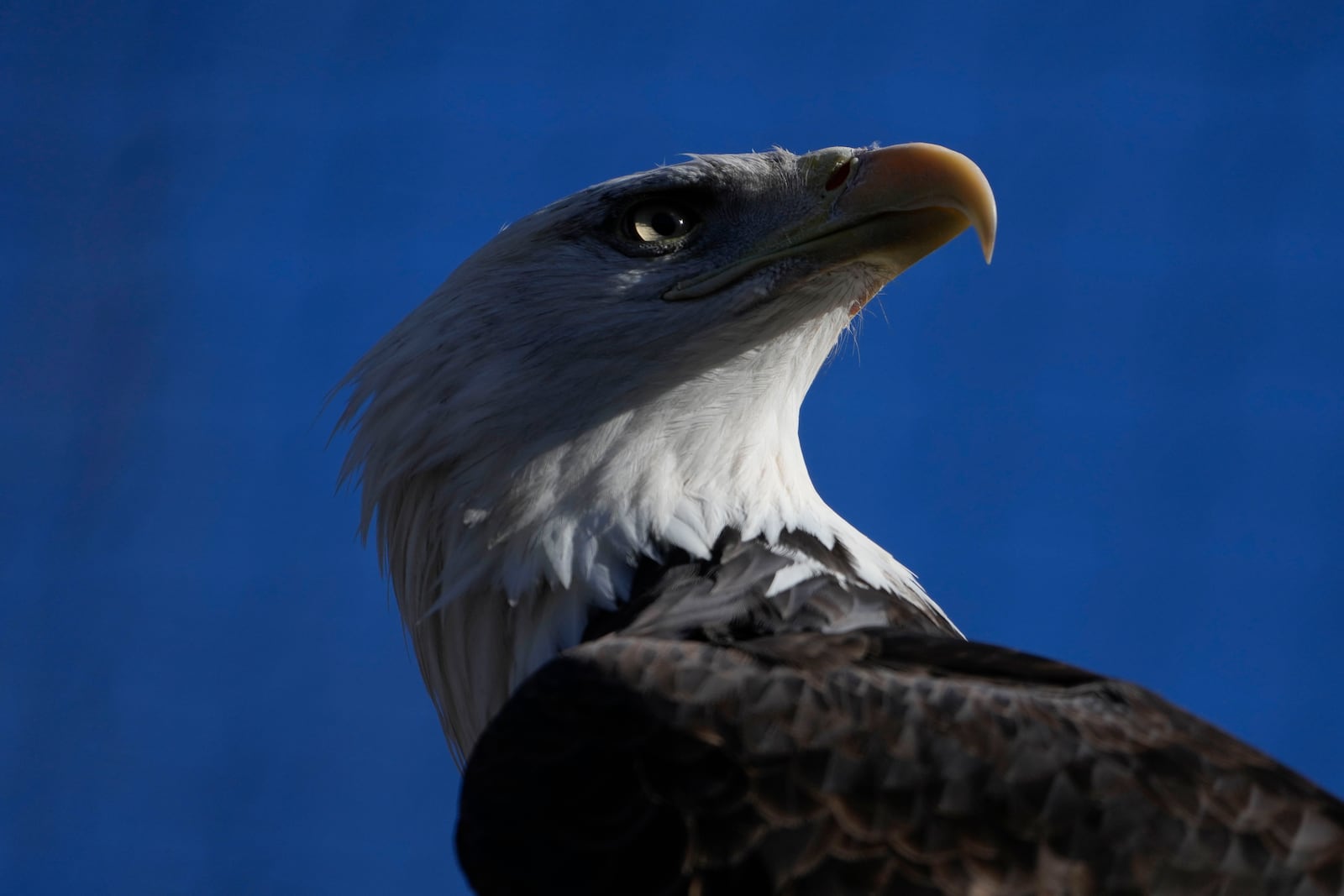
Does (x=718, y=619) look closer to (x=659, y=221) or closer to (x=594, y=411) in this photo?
(x=594, y=411)

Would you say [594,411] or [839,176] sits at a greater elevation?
[839,176]

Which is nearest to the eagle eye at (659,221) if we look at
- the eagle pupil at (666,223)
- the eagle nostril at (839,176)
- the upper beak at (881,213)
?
the eagle pupil at (666,223)

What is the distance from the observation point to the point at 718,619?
7.06ft

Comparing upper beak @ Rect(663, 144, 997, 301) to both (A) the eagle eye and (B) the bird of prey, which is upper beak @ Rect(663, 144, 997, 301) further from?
(A) the eagle eye

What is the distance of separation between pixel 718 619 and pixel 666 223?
85cm

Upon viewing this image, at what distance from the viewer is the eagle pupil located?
2598 mm

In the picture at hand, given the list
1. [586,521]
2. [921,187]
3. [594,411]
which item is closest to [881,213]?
[921,187]

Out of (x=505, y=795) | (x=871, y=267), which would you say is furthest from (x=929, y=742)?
(x=871, y=267)

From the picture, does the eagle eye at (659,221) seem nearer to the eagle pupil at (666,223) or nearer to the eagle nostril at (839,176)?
the eagle pupil at (666,223)

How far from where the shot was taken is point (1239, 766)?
69.2 inches

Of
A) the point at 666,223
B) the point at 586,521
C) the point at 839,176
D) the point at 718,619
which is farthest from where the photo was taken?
the point at 666,223

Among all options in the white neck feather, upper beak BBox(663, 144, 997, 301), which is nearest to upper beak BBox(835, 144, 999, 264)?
upper beak BBox(663, 144, 997, 301)

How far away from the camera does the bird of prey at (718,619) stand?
164 cm

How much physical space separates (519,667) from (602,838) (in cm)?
66
